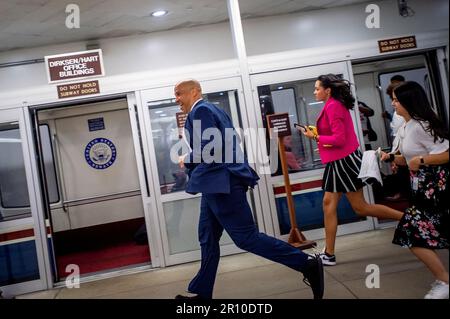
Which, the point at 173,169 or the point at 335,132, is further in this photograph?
the point at 173,169

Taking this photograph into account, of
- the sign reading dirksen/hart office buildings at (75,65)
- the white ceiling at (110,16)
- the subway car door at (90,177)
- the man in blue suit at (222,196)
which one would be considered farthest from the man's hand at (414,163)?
the subway car door at (90,177)

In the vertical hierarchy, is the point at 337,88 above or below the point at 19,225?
above

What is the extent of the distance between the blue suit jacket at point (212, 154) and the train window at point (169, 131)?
197 centimetres

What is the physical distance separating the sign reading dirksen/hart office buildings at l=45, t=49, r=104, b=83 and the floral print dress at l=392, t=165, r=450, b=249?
3.66 meters

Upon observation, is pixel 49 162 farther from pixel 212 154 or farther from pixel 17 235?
pixel 212 154

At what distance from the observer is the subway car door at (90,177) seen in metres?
7.44

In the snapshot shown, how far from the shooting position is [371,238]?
191 inches

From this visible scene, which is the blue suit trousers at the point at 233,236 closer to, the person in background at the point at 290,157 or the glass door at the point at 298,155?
the glass door at the point at 298,155

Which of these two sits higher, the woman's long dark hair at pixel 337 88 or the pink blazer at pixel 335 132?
the woman's long dark hair at pixel 337 88

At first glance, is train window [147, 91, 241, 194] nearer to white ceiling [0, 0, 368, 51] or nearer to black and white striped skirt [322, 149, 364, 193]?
white ceiling [0, 0, 368, 51]

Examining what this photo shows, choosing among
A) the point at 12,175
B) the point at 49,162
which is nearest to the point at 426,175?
the point at 12,175

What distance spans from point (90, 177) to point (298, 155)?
4006mm

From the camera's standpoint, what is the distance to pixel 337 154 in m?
3.92

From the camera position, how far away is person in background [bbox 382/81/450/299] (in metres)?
2.68
